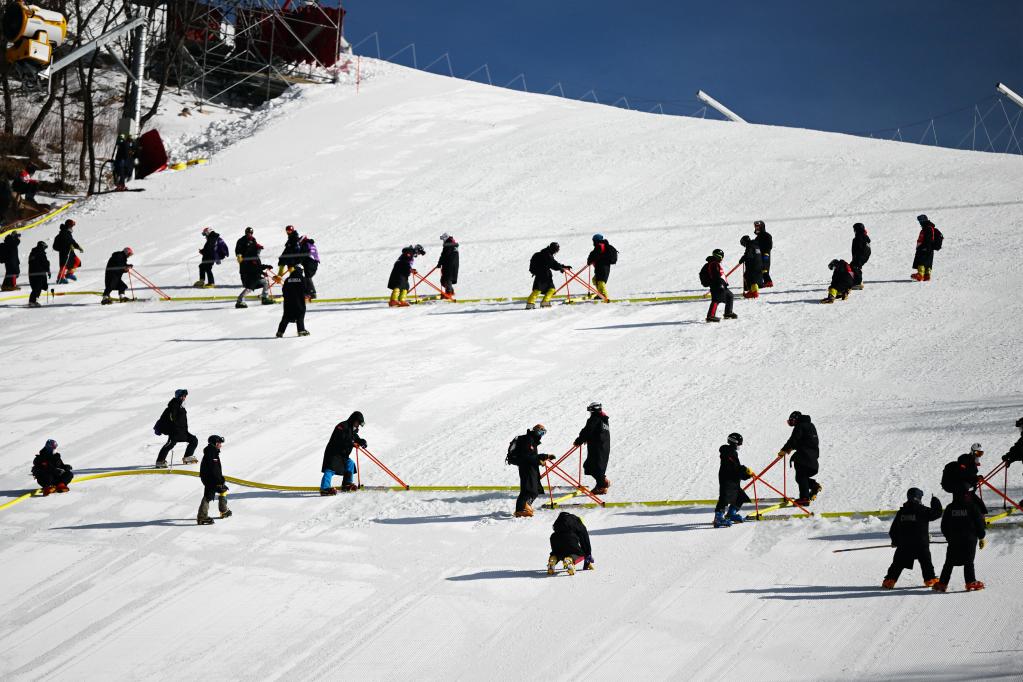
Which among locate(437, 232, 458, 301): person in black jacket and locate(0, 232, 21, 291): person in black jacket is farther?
locate(0, 232, 21, 291): person in black jacket

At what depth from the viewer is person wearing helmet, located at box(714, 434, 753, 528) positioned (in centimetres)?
1179

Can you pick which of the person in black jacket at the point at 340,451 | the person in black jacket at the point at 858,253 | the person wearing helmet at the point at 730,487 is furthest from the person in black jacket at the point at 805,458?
the person in black jacket at the point at 858,253

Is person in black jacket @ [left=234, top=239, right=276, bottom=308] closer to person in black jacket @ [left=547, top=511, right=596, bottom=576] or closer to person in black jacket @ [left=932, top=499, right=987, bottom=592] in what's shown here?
person in black jacket @ [left=547, top=511, right=596, bottom=576]

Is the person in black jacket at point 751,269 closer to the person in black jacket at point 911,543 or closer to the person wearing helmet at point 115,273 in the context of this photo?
the person in black jacket at point 911,543

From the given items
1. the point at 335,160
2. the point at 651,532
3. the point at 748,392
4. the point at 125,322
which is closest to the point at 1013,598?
the point at 651,532

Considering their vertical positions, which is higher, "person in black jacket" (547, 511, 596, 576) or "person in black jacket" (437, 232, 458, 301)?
"person in black jacket" (437, 232, 458, 301)

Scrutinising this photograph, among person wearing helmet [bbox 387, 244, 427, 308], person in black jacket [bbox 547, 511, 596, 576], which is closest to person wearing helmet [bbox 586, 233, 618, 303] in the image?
person wearing helmet [bbox 387, 244, 427, 308]

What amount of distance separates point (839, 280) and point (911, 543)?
396 inches

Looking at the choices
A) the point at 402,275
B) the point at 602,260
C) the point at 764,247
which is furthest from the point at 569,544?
the point at 764,247

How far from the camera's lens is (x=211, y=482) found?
1298 centimetres

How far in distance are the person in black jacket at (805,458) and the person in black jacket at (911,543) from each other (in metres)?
1.85

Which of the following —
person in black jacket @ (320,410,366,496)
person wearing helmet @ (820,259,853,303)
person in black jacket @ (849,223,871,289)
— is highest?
person in black jacket @ (849,223,871,289)

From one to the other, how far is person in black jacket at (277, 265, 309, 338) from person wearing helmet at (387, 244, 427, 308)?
224 centimetres

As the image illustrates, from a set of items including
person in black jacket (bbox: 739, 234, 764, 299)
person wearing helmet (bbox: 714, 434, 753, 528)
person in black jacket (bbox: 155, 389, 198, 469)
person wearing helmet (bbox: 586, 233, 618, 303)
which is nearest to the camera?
person wearing helmet (bbox: 714, 434, 753, 528)
